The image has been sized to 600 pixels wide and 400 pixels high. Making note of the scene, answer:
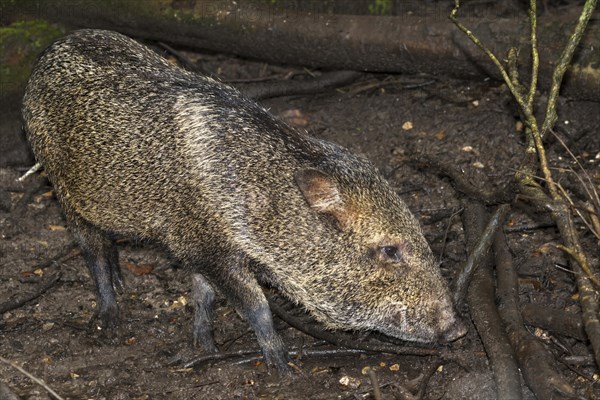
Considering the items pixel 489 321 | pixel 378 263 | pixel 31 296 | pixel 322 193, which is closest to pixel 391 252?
pixel 378 263

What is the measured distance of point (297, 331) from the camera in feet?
20.2

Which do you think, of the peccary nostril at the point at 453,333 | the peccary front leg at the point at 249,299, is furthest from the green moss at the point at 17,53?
the peccary nostril at the point at 453,333

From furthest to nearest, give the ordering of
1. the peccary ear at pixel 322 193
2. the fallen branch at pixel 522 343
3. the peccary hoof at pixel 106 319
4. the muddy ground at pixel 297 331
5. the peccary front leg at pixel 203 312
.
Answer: the peccary hoof at pixel 106 319 < the peccary front leg at pixel 203 312 < the muddy ground at pixel 297 331 < the peccary ear at pixel 322 193 < the fallen branch at pixel 522 343

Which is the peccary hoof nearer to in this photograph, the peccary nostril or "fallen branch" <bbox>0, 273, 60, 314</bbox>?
"fallen branch" <bbox>0, 273, 60, 314</bbox>

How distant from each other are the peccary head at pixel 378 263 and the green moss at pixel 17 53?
3.60 metres

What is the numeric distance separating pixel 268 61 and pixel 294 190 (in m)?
3.33

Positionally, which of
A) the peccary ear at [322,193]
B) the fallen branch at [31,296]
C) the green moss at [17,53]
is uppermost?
the peccary ear at [322,193]

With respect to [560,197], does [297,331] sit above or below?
below

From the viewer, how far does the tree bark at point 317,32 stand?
7562 mm

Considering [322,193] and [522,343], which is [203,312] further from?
[522,343]

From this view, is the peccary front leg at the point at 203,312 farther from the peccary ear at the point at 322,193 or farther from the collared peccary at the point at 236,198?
the peccary ear at the point at 322,193

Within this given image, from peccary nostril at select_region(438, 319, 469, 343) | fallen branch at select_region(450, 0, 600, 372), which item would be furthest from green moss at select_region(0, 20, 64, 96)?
peccary nostril at select_region(438, 319, 469, 343)

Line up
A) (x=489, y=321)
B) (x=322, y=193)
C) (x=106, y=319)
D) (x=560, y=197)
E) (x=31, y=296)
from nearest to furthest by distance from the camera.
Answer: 1. (x=560, y=197)
2. (x=322, y=193)
3. (x=489, y=321)
4. (x=106, y=319)
5. (x=31, y=296)

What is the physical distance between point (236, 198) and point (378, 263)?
86 cm
